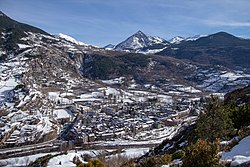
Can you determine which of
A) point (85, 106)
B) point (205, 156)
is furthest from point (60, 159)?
point (85, 106)

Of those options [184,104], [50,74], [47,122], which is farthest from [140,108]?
[50,74]

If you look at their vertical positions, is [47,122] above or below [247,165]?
below

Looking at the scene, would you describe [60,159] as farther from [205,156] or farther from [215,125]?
[205,156]

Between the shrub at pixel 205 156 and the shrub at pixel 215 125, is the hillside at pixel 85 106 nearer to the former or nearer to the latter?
the shrub at pixel 215 125

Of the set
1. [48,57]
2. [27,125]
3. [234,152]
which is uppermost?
[48,57]

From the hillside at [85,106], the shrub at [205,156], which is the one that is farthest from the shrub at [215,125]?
the shrub at [205,156]

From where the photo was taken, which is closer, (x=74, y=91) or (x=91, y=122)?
A: (x=91, y=122)

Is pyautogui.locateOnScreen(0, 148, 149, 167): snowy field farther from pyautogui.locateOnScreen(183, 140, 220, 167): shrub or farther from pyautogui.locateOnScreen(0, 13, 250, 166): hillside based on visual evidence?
pyautogui.locateOnScreen(183, 140, 220, 167): shrub

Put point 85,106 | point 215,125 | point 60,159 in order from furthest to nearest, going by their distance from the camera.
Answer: point 85,106, point 60,159, point 215,125

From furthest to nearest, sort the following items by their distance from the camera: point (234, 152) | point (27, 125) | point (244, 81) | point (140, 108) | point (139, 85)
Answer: point (139, 85)
point (244, 81)
point (140, 108)
point (27, 125)
point (234, 152)

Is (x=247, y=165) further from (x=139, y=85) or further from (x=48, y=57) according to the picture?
(x=48, y=57)

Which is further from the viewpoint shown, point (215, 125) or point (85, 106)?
point (85, 106)
